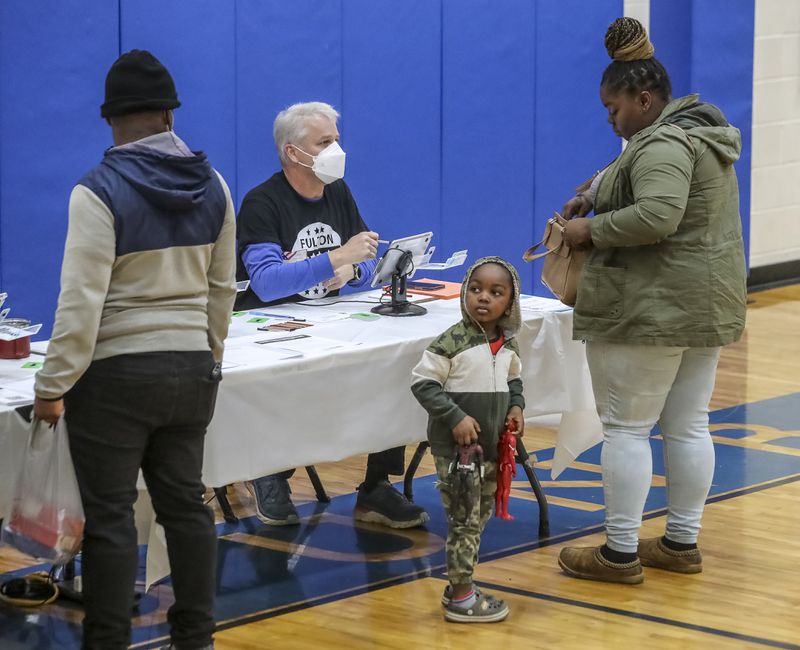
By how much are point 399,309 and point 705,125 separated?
3.78 ft

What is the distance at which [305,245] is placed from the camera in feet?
14.8

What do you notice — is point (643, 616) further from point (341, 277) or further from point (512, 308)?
point (341, 277)

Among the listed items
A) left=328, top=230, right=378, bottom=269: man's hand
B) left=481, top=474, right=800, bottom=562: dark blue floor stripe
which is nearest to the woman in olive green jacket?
left=481, top=474, right=800, bottom=562: dark blue floor stripe

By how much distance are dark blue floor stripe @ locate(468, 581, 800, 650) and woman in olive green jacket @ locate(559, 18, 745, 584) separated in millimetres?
186

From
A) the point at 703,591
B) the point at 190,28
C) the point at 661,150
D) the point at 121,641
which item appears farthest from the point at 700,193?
the point at 190,28

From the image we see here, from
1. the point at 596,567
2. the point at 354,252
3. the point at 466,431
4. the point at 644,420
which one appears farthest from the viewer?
the point at 354,252

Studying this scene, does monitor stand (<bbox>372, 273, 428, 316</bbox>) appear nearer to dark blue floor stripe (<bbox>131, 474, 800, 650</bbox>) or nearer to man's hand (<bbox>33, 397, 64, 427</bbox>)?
dark blue floor stripe (<bbox>131, 474, 800, 650</bbox>)

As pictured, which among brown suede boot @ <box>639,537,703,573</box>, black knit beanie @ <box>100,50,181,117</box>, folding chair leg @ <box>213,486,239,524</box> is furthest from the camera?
folding chair leg @ <box>213,486,239,524</box>

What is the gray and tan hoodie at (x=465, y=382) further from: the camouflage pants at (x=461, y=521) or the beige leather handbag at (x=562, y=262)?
the beige leather handbag at (x=562, y=262)

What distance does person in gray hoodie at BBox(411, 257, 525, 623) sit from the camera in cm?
355

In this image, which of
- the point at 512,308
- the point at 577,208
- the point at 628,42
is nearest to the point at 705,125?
the point at 628,42

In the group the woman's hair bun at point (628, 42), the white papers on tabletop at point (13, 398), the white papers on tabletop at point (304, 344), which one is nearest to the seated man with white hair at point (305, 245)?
the white papers on tabletop at point (304, 344)

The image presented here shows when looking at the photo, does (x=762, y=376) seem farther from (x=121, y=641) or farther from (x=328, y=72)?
(x=121, y=641)

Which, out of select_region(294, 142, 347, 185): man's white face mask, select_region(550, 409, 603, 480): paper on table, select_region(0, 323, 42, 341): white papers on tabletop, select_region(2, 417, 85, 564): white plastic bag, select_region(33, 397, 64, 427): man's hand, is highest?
select_region(294, 142, 347, 185): man's white face mask
